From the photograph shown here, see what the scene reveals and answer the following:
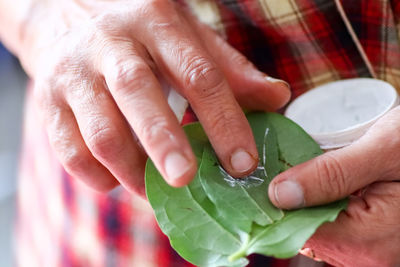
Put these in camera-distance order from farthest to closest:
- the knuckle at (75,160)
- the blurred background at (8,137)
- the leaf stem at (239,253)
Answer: the blurred background at (8,137) → the knuckle at (75,160) → the leaf stem at (239,253)

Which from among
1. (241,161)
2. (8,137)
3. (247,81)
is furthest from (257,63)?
(8,137)

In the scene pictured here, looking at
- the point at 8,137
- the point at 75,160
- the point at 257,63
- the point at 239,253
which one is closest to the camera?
the point at 239,253

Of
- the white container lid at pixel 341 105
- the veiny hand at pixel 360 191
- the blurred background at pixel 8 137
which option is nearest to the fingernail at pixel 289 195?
the veiny hand at pixel 360 191

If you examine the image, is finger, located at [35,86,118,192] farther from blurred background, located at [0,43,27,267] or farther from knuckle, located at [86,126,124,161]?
blurred background, located at [0,43,27,267]

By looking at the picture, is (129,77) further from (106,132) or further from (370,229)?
(370,229)

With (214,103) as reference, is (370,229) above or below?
below

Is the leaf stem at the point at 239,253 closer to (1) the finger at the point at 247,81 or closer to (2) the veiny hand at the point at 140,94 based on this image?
(2) the veiny hand at the point at 140,94

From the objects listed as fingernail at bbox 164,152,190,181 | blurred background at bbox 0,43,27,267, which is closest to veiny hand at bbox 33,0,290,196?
fingernail at bbox 164,152,190,181
